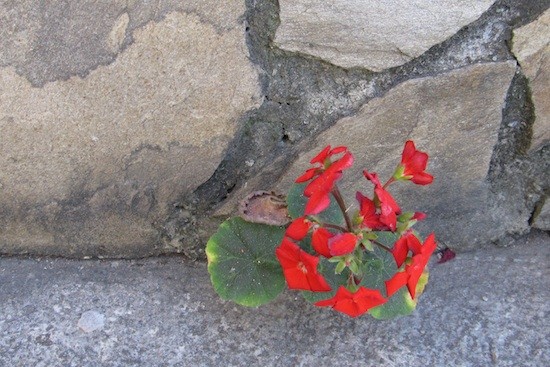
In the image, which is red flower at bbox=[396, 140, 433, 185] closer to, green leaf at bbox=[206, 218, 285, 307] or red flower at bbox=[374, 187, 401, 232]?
red flower at bbox=[374, 187, 401, 232]

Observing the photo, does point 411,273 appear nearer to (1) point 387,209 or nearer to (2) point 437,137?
(1) point 387,209

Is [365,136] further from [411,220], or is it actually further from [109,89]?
[109,89]

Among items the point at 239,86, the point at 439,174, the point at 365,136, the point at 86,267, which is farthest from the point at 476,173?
the point at 86,267

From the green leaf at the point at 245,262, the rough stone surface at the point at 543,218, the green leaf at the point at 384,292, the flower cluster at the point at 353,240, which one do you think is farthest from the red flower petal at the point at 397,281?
the rough stone surface at the point at 543,218

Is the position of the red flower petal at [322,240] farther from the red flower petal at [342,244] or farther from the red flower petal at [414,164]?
the red flower petal at [414,164]

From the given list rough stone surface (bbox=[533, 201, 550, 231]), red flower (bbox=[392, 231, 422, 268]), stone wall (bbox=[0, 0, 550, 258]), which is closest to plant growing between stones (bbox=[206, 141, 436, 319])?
red flower (bbox=[392, 231, 422, 268])

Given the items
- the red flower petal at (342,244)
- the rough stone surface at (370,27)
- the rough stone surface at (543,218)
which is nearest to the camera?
the red flower petal at (342,244)
